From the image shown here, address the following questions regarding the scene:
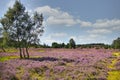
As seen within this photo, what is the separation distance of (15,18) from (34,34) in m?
5.94

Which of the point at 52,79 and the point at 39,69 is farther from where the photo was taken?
the point at 39,69

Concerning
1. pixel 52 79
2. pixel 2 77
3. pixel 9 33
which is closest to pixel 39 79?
pixel 52 79

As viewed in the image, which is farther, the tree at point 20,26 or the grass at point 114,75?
the tree at point 20,26

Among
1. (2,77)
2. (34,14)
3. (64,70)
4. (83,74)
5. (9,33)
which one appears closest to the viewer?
(2,77)

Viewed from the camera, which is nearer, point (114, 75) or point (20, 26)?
A: point (114, 75)

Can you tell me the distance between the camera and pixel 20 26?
62.2 metres

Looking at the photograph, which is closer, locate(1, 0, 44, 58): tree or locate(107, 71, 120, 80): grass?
locate(107, 71, 120, 80): grass

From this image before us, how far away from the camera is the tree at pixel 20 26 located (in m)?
61.0

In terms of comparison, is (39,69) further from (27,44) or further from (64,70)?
(27,44)

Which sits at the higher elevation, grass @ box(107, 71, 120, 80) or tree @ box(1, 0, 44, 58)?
tree @ box(1, 0, 44, 58)

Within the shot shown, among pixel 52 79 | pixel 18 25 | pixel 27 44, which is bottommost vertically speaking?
pixel 52 79

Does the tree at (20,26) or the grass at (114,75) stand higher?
the tree at (20,26)

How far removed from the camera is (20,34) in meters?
61.9

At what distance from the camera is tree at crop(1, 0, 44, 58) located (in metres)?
61.0
